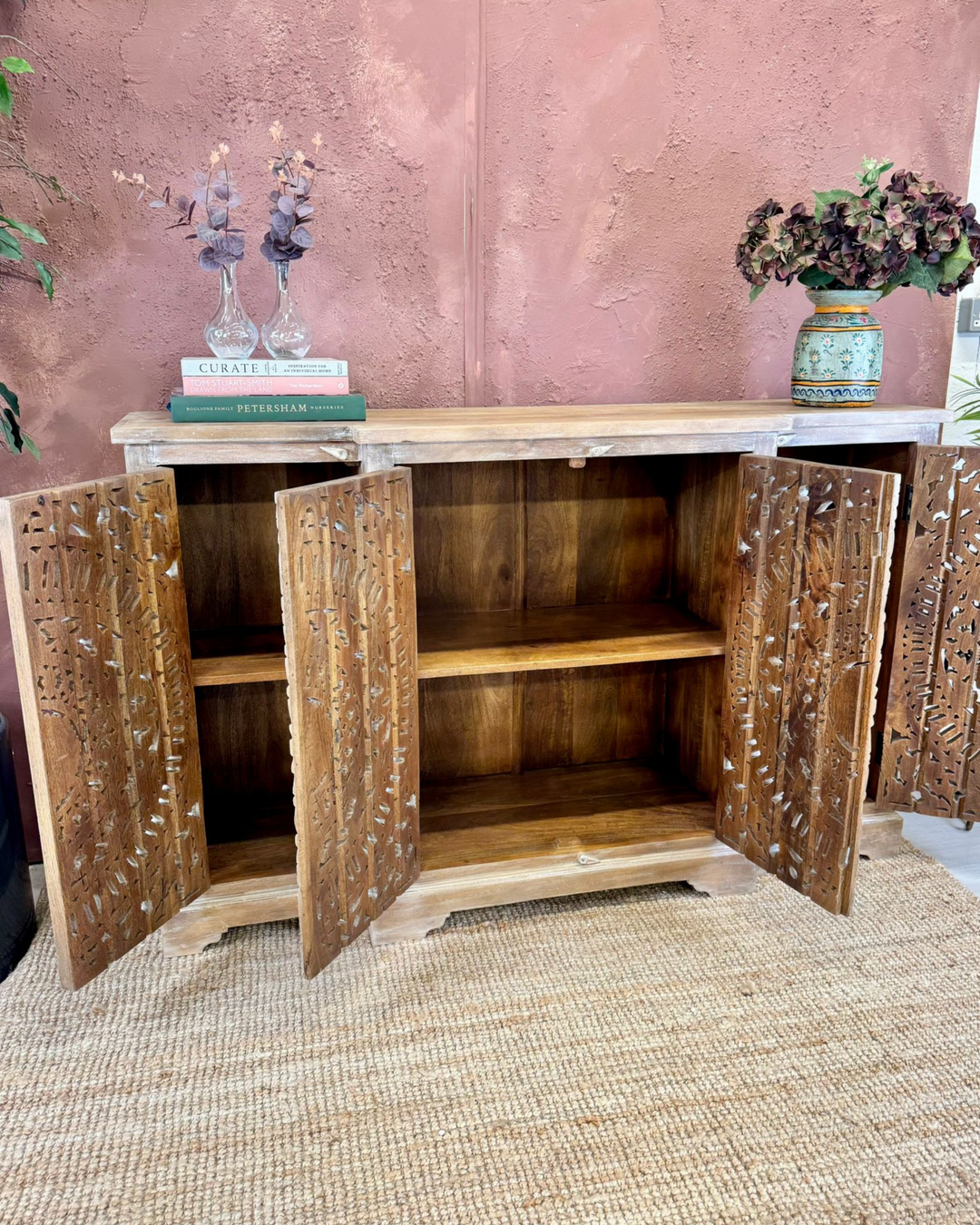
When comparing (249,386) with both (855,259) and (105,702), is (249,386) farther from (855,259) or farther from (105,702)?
(855,259)

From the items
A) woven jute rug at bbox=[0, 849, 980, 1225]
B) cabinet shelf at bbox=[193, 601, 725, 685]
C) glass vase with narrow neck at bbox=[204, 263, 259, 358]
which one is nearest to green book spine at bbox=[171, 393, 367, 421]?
glass vase with narrow neck at bbox=[204, 263, 259, 358]

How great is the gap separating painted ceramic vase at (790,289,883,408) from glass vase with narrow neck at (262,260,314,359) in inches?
40.8

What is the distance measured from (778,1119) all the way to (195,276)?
1.85 m

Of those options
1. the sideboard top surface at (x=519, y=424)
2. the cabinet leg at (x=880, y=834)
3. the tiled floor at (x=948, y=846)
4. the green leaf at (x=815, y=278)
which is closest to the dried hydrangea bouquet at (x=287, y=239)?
the sideboard top surface at (x=519, y=424)

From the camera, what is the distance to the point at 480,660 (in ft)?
5.82

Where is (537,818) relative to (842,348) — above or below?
below

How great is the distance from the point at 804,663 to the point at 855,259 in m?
0.81

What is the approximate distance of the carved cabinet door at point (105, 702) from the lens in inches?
51.9

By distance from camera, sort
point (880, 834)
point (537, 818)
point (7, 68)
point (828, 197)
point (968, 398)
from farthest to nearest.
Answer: point (968, 398) → point (880, 834) → point (537, 818) → point (828, 197) → point (7, 68)

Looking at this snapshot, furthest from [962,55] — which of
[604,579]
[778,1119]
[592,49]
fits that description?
[778,1119]

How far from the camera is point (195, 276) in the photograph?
187 centimetres

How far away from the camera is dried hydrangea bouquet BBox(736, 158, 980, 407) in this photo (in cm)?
176

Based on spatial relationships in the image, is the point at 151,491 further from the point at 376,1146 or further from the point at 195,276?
the point at 376,1146

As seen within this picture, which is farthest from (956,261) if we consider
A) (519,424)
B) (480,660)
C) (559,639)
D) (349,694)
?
(349,694)
